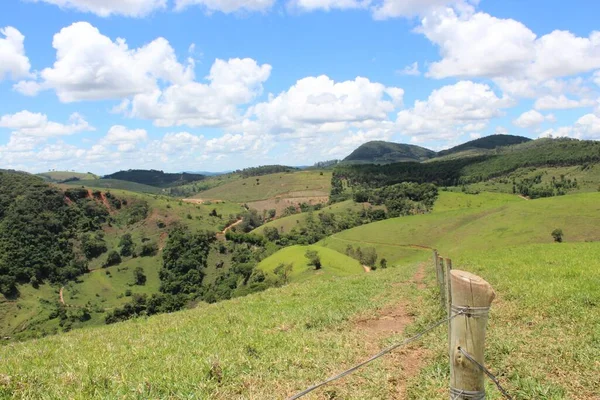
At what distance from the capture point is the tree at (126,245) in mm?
165550

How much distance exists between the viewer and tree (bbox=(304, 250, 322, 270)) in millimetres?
75125

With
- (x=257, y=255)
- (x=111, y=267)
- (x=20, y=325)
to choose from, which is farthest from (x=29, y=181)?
(x=257, y=255)

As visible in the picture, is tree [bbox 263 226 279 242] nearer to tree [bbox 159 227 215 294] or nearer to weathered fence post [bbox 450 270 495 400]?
tree [bbox 159 227 215 294]

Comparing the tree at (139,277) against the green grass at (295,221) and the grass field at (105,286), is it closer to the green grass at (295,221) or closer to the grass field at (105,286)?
the grass field at (105,286)

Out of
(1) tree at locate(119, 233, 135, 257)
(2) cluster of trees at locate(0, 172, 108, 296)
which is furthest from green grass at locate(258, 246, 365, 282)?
(1) tree at locate(119, 233, 135, 257)

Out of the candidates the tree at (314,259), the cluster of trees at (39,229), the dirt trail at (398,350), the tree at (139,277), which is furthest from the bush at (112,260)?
the dirt trail at (398,350)

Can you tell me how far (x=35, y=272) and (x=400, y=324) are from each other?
15634cm

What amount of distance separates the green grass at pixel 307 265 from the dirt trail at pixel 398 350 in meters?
49.9

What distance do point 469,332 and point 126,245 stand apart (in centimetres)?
18033

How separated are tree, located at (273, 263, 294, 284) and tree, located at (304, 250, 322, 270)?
3866 mm

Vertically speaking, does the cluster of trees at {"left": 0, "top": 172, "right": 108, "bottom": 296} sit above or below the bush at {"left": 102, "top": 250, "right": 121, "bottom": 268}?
above

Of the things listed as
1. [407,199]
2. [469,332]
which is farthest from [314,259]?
[407,199]

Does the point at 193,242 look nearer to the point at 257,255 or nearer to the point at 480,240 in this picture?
the point at 257,255

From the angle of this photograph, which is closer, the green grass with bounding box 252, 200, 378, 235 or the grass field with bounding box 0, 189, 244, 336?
the grass field with bounding box 0, 189, 244, 336
